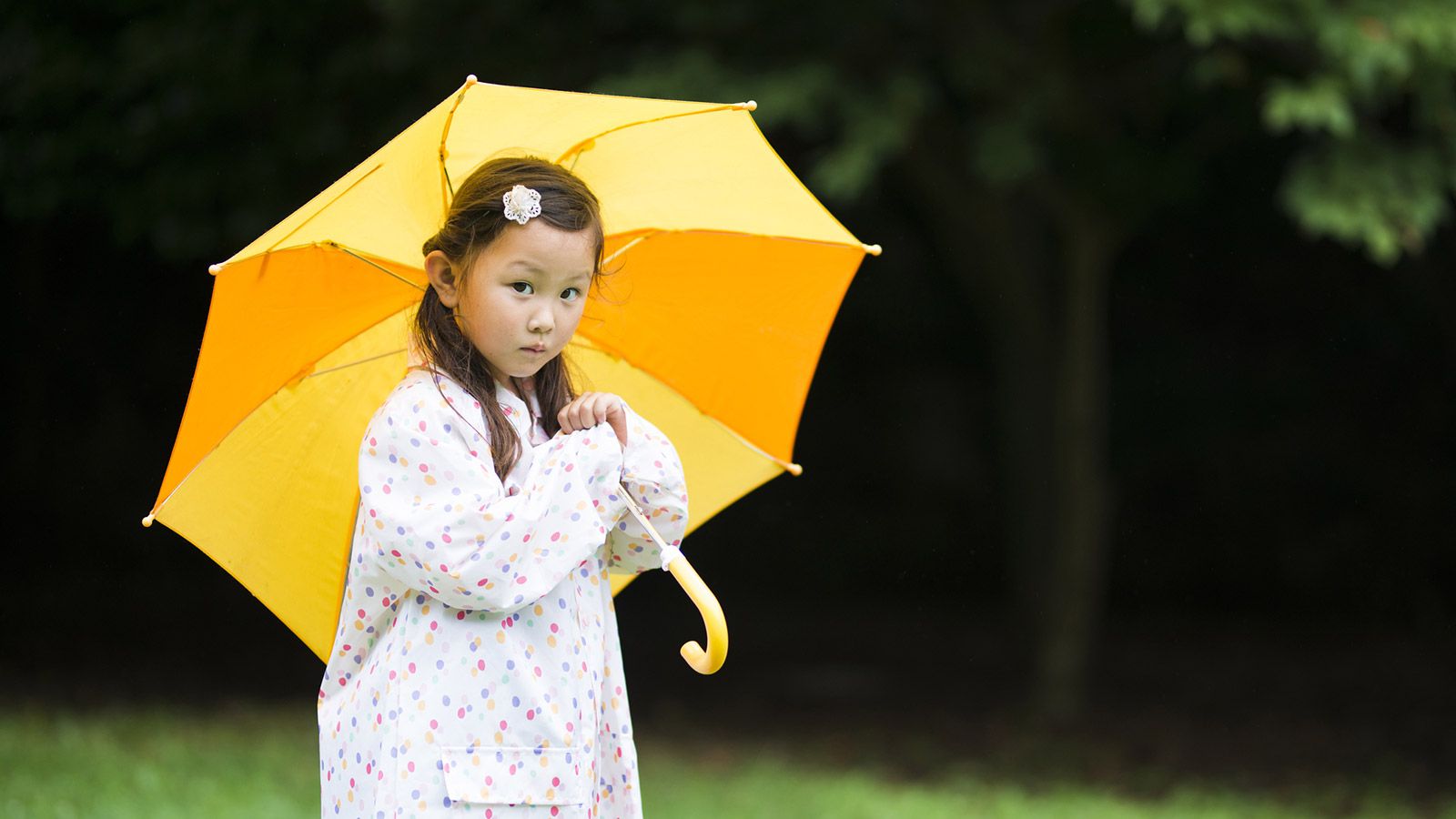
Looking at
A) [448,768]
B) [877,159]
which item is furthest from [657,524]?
[877,159]

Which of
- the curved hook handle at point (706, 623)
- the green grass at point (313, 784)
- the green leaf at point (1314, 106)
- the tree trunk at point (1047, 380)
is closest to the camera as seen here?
the curved hook handle at point (706, 623)

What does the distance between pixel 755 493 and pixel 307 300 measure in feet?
36.0

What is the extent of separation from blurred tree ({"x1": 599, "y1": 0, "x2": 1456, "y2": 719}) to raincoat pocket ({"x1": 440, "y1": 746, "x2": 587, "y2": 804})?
Answer: 3971 mm

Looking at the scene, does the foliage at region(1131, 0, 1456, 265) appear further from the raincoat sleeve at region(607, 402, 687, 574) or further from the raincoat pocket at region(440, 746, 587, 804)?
the raincoat pocket at region(440, 746, 587, 804)

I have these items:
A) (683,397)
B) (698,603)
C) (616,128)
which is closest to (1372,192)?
(683,397)

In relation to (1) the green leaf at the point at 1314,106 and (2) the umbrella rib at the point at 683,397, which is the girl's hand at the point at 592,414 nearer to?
(2) the umbrella rib at the point at 683,397

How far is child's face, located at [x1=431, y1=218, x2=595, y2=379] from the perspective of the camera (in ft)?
7.12

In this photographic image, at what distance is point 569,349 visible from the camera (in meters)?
2.69

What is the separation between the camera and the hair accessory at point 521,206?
2150 mm

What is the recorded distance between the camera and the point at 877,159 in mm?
6238

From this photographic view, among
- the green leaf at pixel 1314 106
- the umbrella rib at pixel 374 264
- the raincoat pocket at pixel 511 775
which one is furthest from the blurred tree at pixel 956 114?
the raincoat pocket at pixel 511 775

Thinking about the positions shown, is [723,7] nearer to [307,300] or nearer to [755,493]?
[307,300]

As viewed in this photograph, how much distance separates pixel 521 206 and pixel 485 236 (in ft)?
0.23

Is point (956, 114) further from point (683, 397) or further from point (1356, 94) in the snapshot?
point (683, 397)
